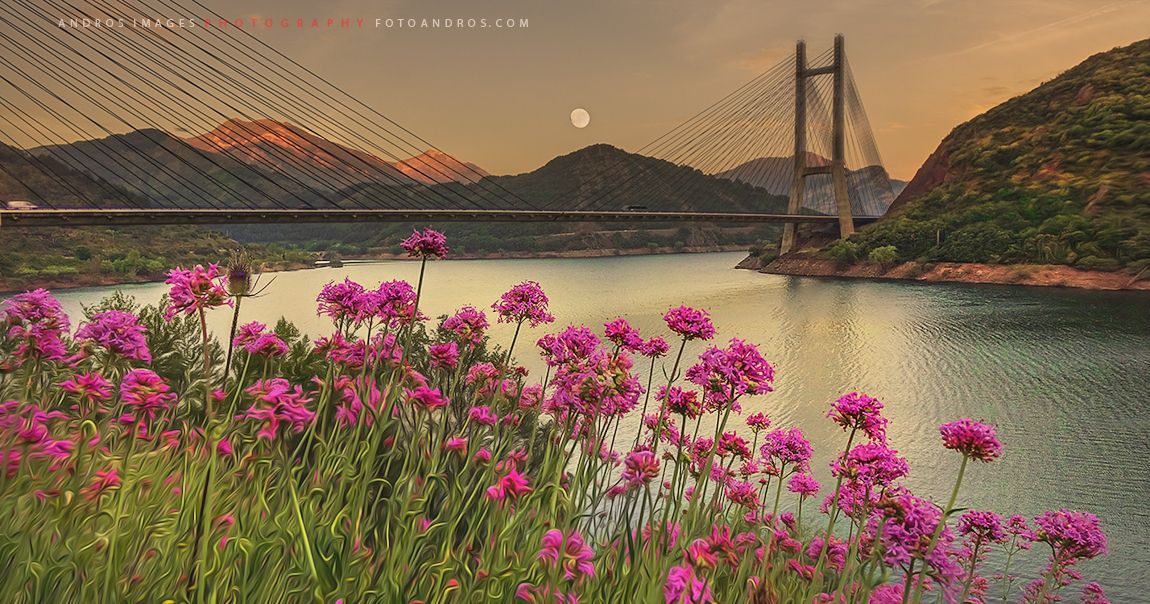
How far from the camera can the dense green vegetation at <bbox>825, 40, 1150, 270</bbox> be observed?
173 ft

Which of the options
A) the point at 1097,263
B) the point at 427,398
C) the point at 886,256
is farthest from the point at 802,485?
the point at 886,256

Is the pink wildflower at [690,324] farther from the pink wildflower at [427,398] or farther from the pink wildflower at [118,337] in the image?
the pink wildflower at [118,337]

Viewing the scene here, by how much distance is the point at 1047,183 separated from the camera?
6775cm

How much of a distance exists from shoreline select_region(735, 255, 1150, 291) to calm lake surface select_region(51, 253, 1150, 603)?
3089 mm

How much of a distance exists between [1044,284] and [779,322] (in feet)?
102

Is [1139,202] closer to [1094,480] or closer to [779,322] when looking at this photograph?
[779,322]

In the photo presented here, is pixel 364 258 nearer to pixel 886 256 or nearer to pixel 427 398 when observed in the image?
pixel 886 256

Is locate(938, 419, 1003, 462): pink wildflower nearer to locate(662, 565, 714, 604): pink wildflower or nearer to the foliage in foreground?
the foliage in foreground

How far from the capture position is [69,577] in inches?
83.9

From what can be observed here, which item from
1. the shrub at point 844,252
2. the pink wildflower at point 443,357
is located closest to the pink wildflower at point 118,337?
the pink wildflower at point 443,357

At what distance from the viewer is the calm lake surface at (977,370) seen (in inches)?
493

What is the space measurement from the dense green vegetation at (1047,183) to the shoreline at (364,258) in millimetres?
54982

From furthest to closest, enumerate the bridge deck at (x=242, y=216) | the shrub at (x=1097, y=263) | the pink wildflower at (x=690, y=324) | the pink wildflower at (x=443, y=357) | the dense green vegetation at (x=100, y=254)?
the dense green vegetation at (x=100, y=254), the shrub at (x=1097, y=263), the bridge deck at (x=242, y=216), the pink wildflower at (x=443, y=357), the pink wildflower at (x=690, y=324)

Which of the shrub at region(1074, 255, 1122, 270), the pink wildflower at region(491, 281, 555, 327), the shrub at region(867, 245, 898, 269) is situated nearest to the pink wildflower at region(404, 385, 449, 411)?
the pink wildflower at region(491, 281, 555, 327)
